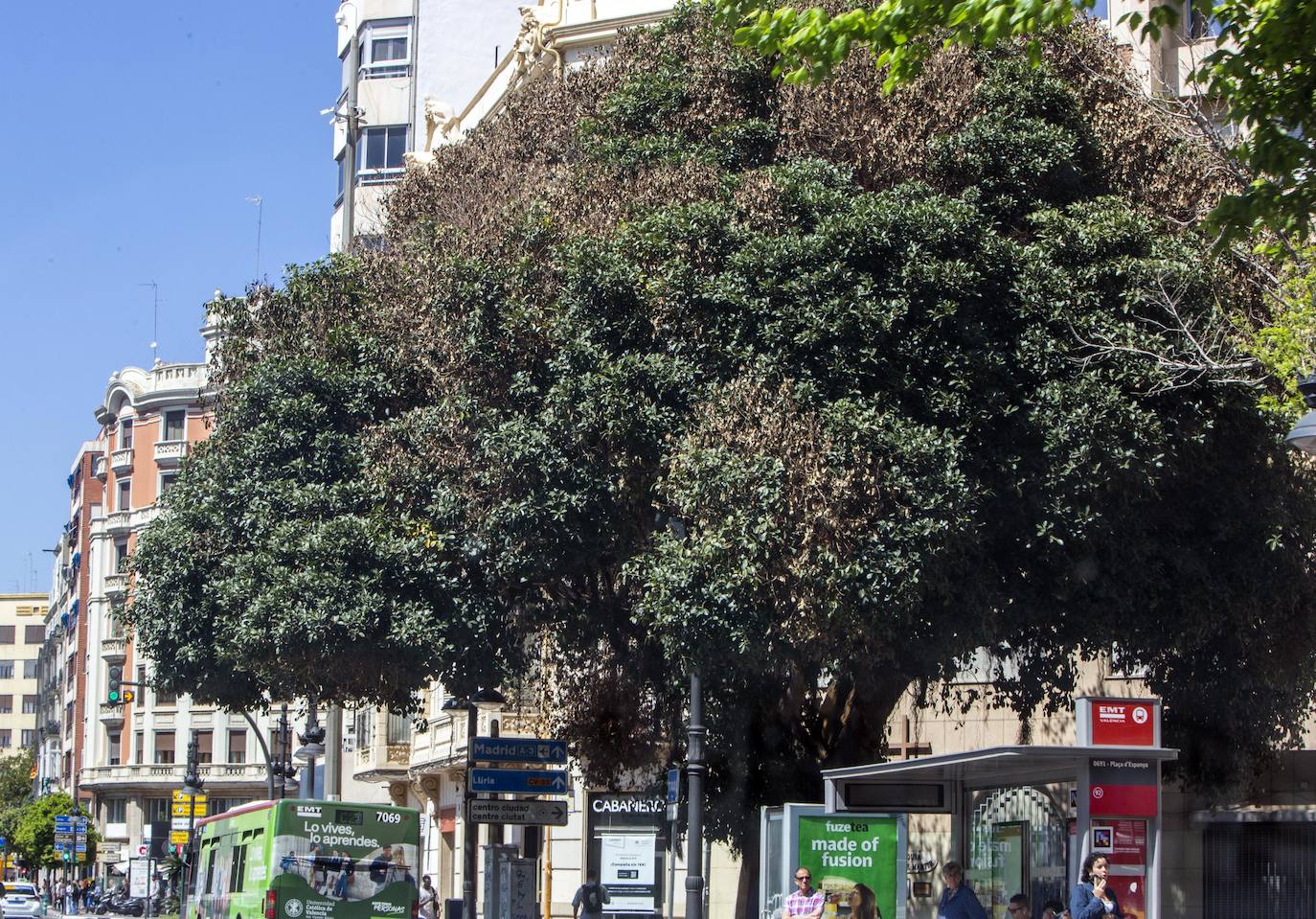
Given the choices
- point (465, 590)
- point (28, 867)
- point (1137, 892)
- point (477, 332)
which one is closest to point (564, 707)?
point (465, 590)

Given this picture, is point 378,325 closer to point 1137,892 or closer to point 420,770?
point 1137,892

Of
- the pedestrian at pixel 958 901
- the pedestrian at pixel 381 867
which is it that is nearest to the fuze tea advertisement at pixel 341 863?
the pedestrian at pixel 381 867

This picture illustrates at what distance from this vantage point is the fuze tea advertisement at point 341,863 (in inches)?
888

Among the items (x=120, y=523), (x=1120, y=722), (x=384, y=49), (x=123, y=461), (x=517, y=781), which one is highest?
(x=384, y=49)

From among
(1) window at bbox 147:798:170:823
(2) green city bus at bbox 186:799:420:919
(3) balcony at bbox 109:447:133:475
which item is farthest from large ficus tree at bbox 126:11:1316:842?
(3) balcony at bbox 109:447:133:475

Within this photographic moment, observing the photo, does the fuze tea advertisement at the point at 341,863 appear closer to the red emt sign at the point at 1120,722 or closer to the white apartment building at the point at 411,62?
the red emt sign at the point at 1120,722

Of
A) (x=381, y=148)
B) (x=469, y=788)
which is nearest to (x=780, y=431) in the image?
(x=469, y=788)

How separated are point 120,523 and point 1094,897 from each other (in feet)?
253

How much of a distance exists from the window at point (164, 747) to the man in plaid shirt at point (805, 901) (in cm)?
7035

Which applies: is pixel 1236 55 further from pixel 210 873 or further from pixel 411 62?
pixel 411 62

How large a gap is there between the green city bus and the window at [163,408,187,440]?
62357mm

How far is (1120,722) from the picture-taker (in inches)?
647

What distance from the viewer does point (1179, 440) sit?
19.4 meters

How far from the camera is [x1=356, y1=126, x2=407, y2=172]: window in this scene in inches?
2387
